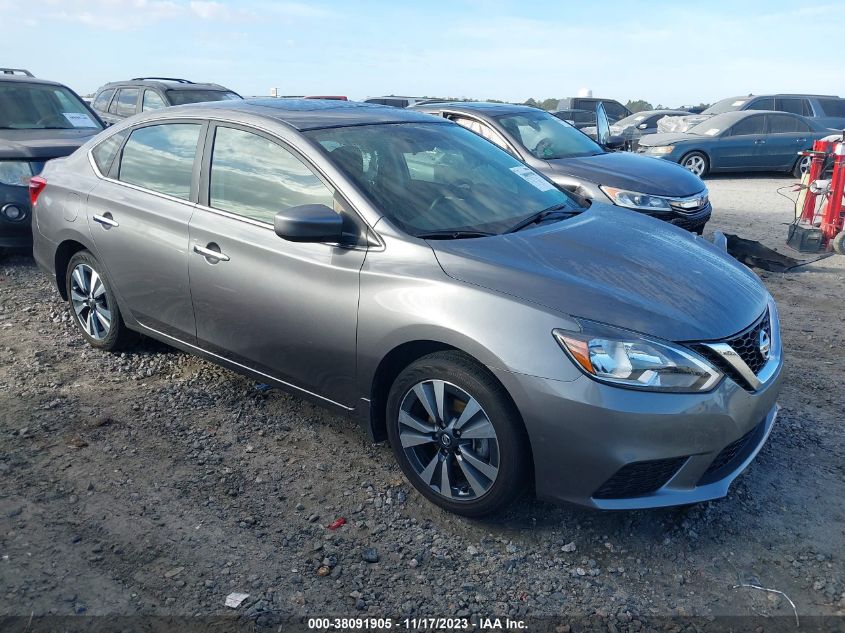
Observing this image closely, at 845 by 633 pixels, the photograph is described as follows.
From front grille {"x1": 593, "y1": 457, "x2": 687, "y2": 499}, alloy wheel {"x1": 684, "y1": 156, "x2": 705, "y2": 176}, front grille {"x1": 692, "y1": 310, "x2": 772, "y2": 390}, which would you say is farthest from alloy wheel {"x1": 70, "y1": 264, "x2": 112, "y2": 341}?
alloy wheel {"x1": 684, "y1": 156, "x2": 705, "y2": 176}

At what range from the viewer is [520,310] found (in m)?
2.83

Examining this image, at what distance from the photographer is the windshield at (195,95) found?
10883mm

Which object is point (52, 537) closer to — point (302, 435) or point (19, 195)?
point (302, 435)

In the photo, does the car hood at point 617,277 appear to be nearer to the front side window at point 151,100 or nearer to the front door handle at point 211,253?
the front door handle at point 211,253

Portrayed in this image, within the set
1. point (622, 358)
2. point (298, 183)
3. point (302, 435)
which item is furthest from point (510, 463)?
point (298, 183)

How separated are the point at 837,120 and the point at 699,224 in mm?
14381

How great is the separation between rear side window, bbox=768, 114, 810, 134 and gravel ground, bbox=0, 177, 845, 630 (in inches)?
509

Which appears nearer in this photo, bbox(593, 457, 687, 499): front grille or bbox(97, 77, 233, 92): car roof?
bbox(593, 457, 687, 499): front grille

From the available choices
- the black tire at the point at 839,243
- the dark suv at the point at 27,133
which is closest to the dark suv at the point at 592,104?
the black tire at the point at 839,243

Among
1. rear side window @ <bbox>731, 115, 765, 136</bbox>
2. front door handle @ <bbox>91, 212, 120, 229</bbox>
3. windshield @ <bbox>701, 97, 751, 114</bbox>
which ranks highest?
windshield @ <bbox>701, 97, 751, 114</bbox>

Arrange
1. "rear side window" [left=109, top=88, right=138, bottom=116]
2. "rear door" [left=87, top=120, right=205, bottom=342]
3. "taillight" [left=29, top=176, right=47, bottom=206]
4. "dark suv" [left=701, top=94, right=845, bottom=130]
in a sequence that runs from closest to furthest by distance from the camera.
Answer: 1. "rear door" [left=87, top=120, right=205, bottom=342]
2. "taillight" [left=29, top=176, right=47, bottom=206]
3. "rear side window" [left=109, top=88, right=138, bottom=116]
4. "dark suv" [left=701, top=94, right=845, bottom=130]

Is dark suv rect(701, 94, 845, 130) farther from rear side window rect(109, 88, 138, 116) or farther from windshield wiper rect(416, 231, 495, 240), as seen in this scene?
windshield wiper rect(416, 231, 495, 240)

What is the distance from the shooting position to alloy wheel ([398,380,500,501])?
296 centimetres

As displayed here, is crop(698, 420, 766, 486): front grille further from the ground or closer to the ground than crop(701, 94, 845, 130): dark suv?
closer to the ground
